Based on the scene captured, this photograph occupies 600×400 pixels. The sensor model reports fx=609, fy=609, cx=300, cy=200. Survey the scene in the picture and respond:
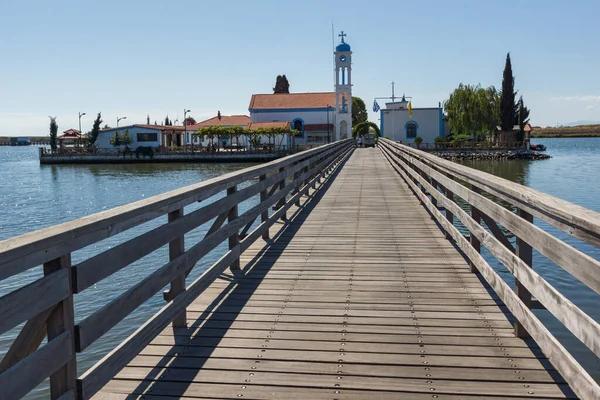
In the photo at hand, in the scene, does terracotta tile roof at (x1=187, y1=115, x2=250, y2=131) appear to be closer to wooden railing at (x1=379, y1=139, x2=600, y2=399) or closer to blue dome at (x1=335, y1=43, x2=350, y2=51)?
blue dome at (x1=335, y1=43, x2=350, y2=51)

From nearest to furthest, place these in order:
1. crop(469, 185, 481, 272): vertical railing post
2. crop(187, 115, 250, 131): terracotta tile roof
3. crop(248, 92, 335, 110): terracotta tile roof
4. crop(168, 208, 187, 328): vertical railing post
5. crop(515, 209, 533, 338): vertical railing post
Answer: crop(515, 209, 533, 338): vertical railing post < crop(168, 208, 187, 328): vertical railing post < crop(469, 185, 481, 272): vertical railing post < crop(248, 92, 335, 110): terracotta tile roof < crop(187, 115, 250, 131): terracotta tile roof

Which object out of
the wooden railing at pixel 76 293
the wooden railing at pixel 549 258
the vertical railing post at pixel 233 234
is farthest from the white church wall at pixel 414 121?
the wooden railing at pixel 76 293

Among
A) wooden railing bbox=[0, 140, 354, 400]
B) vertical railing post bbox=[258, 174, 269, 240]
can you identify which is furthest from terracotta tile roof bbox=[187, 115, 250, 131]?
wooden railing bbox=[0, 140, 354, 400]

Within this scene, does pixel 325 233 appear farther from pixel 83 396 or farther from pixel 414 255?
pixel 83 396

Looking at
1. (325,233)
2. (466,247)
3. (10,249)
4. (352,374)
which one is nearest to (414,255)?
(466,247)

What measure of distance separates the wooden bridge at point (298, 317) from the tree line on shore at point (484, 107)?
63.6m

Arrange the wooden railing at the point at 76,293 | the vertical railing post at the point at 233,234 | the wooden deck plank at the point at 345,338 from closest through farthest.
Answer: the wooden railing at the point at 76,293, the wooden deck plank at the point at 345,338, the vertical railing post at the point at 233,234

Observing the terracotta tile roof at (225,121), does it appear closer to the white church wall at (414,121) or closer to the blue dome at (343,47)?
the blue dome at (343,47)

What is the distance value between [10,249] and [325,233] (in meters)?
6.85

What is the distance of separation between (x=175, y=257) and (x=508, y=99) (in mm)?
68117

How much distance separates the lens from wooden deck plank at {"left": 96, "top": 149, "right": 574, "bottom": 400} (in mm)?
3609

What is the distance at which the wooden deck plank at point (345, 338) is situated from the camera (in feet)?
11.8

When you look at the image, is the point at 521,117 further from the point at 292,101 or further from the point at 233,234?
the point at 233,234

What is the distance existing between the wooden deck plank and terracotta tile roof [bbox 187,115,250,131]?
258 feet
